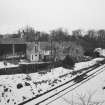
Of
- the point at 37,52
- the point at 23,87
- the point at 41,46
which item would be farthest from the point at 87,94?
the point at 41,46

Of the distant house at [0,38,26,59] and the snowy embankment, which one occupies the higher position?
the distant house at [0,38,26,59]

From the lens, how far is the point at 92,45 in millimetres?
69750

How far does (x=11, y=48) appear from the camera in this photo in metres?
36.8

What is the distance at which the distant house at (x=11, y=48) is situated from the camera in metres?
34.8

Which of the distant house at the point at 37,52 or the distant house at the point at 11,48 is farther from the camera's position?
the distant house at the point at 11,48

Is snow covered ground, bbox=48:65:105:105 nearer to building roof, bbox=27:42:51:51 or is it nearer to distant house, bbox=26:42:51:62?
distant house, bbox=26:42:51:62

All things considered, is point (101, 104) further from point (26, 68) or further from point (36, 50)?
point (36, 50)

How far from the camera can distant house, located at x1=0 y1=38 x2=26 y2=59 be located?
3481 centimetres

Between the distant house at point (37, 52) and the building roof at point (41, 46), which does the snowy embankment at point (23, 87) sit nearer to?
the distant house at point (37, 52)

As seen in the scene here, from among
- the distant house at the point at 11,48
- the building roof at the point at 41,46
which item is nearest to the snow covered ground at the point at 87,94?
the building roof at the point at 41,46

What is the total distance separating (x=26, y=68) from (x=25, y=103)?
421 inches

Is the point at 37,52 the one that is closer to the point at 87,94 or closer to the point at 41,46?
the point at 41,46

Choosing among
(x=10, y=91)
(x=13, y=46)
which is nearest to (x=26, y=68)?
(x=10, y=91)

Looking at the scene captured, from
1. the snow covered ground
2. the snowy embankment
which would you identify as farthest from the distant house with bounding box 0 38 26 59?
the snow covered ground
